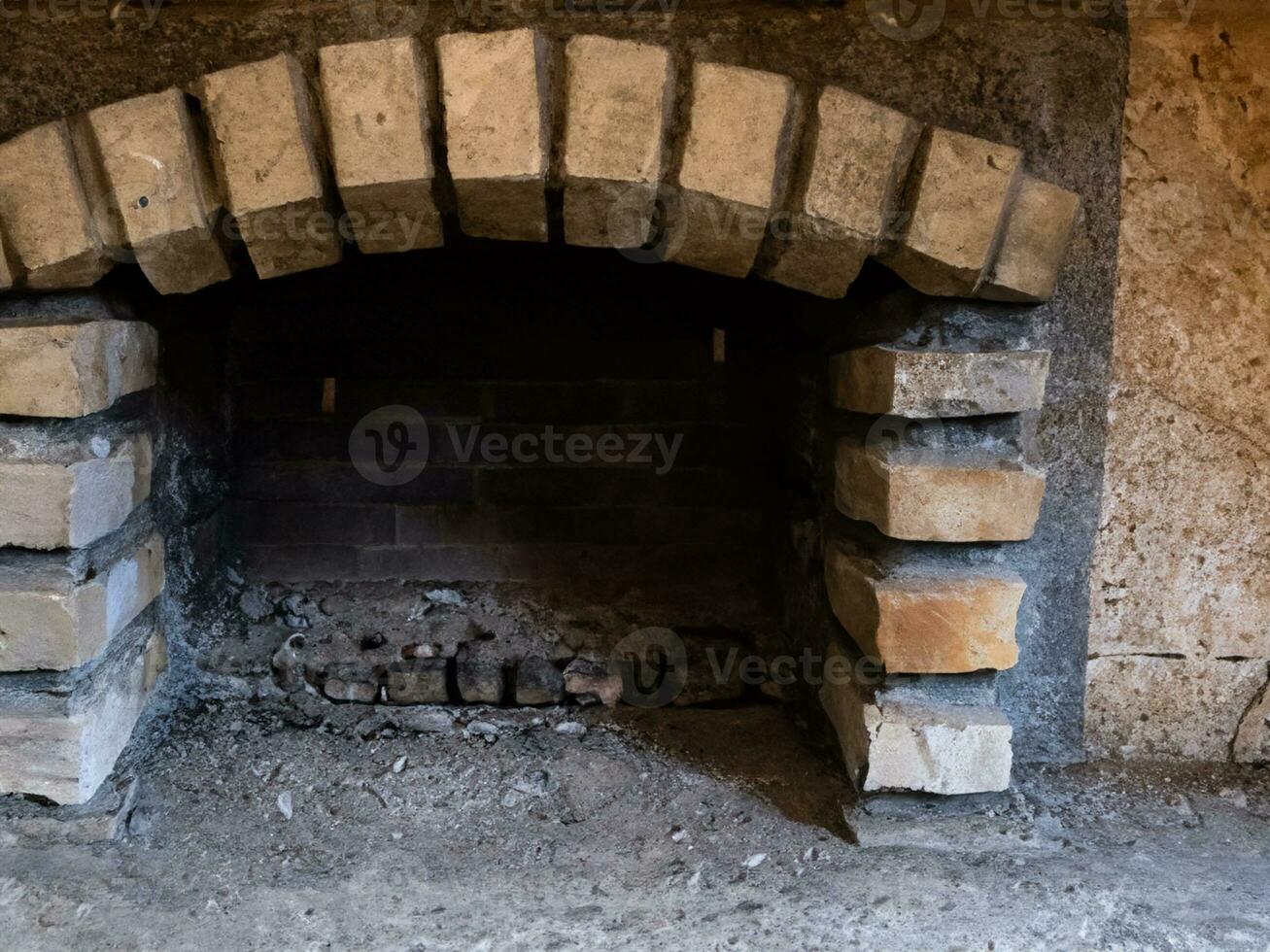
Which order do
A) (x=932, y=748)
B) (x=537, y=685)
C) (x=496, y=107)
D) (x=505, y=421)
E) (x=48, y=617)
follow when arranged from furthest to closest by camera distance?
(x=505, y=421), (x=537, y=685), (x=932, y=748), (x=48, y=617), (x=496, y=107)

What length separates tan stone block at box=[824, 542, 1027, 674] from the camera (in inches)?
75.4

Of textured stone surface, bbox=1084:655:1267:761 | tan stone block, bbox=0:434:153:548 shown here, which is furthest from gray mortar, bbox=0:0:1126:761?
tan stone block, bbox=0:434:153:548

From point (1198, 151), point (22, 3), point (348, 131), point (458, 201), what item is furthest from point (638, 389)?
point (22, 3)

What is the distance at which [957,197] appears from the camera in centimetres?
181

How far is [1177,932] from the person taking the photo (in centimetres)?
174

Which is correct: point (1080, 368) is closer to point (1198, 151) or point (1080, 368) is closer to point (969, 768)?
point (1198, 151)

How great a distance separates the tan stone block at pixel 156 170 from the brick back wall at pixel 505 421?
82cm

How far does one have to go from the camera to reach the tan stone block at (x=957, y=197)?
1805mm

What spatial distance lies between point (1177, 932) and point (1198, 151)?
1.45m

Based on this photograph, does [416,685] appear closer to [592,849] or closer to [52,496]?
[592,849]

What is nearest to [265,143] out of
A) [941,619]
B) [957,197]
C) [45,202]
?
[45,202]

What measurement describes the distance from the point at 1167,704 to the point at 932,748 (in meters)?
0.63

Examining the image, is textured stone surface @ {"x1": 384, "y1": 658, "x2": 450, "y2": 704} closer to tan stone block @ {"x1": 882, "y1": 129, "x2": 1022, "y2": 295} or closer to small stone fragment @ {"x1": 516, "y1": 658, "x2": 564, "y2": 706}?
small stone fragment @ {"x1": 516, "y1": 658, "x2": 564, "y2": 706}

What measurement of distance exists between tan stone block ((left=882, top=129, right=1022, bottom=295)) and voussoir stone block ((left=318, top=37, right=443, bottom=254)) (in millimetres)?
870
